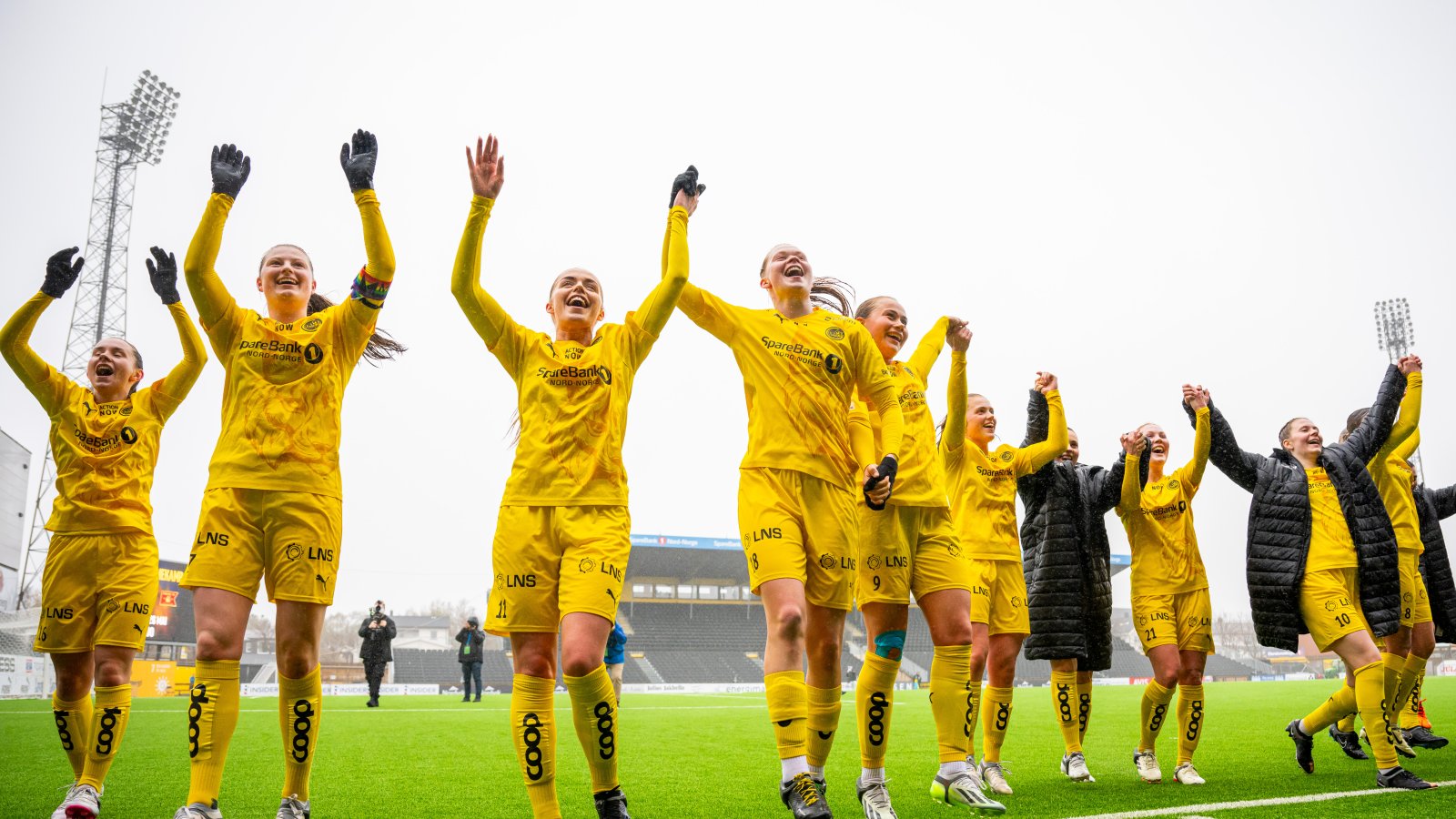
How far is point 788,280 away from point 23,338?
15.8 feet

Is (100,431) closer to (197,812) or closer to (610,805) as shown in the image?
(197,812)

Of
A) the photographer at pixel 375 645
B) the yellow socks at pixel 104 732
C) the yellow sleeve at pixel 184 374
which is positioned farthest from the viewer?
the photographer at pixel 375 645

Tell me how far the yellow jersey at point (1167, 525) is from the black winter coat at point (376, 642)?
16308 millimetres

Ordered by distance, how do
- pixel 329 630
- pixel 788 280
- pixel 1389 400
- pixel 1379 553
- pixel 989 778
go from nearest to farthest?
1. pixel 788 280
2. pixel 989 778
3. pixel 1379 553
4. pixel 1389 400
5. pixel 329 630

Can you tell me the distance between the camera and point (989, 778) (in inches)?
254

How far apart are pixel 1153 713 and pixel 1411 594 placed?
10.2 feet

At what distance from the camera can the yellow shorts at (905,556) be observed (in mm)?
5273

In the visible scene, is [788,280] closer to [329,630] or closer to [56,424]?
[56,424]

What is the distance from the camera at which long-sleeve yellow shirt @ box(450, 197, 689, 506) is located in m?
4.59

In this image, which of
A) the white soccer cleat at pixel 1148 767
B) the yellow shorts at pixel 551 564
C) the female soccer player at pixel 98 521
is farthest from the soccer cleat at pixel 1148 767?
the female soccer player at pixel 98 521

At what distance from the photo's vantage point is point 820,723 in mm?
4965

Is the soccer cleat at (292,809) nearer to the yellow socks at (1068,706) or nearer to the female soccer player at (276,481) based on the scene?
the female soccer player at (276,481)

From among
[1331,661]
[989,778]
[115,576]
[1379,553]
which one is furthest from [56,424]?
[1331,661]

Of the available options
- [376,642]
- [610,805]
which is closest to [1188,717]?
[610,805]
